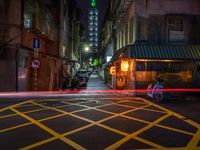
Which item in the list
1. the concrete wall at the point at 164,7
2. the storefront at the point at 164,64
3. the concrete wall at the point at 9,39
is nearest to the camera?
the concrete wall at the point at 9,39

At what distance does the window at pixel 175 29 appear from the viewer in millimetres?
23109

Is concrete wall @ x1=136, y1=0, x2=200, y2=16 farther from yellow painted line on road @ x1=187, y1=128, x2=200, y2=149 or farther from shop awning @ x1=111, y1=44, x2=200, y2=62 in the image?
yellow painted line on road @ x1=187, y1=128, x2=200, y2=149

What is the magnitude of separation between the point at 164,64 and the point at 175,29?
10.9 ft

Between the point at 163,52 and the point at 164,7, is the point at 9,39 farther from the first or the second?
the point at 164,7

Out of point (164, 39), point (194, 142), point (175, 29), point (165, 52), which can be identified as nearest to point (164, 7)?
point (175, 29)

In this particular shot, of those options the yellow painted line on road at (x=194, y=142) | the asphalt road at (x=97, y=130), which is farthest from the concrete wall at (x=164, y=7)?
the yellow painted line on road at (x=194, y=142)

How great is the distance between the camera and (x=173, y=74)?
22672 mm

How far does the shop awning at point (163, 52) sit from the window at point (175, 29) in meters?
1.16

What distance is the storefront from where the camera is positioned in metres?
21.4

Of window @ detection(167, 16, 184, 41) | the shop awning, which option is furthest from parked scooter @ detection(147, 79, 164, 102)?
window @ detection(167, 16, 184, 41)

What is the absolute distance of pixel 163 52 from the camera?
21.7 m

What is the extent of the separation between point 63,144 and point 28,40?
59.3 ft

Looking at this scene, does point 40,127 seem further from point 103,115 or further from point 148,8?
point 148,8

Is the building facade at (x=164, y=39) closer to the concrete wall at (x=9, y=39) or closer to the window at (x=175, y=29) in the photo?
the window at (x=175, y=29)
